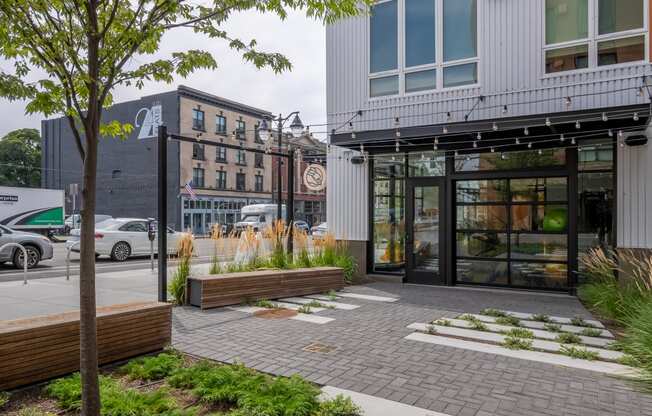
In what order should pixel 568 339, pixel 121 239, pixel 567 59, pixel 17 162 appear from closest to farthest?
pixel 568 339
pixel 567 59
pixel 121 239
pixel 17 162

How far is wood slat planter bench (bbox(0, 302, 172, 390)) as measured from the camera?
Answer: 11.8 feet

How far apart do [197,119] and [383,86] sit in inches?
1219

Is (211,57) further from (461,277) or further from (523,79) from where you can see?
(461,277)

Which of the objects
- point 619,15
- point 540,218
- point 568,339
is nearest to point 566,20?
point 619,15

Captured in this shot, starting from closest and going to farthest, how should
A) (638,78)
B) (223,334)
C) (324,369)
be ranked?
(324,369) < (223,334) < (638,78)

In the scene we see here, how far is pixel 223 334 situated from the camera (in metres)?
5.54

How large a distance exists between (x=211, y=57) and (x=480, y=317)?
5278mm

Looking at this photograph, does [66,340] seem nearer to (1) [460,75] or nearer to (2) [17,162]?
(1) [460,75]

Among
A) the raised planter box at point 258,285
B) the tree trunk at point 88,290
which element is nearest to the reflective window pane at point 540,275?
the raised planter box at point 258,285

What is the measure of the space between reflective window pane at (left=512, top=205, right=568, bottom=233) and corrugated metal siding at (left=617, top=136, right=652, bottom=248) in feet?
3.09

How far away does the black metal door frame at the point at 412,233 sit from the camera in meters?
9.61

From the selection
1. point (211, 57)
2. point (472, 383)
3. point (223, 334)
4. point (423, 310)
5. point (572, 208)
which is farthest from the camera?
point (572, 208)

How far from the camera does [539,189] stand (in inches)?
349

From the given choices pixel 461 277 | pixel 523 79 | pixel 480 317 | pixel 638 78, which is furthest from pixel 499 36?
pixel 480 317
